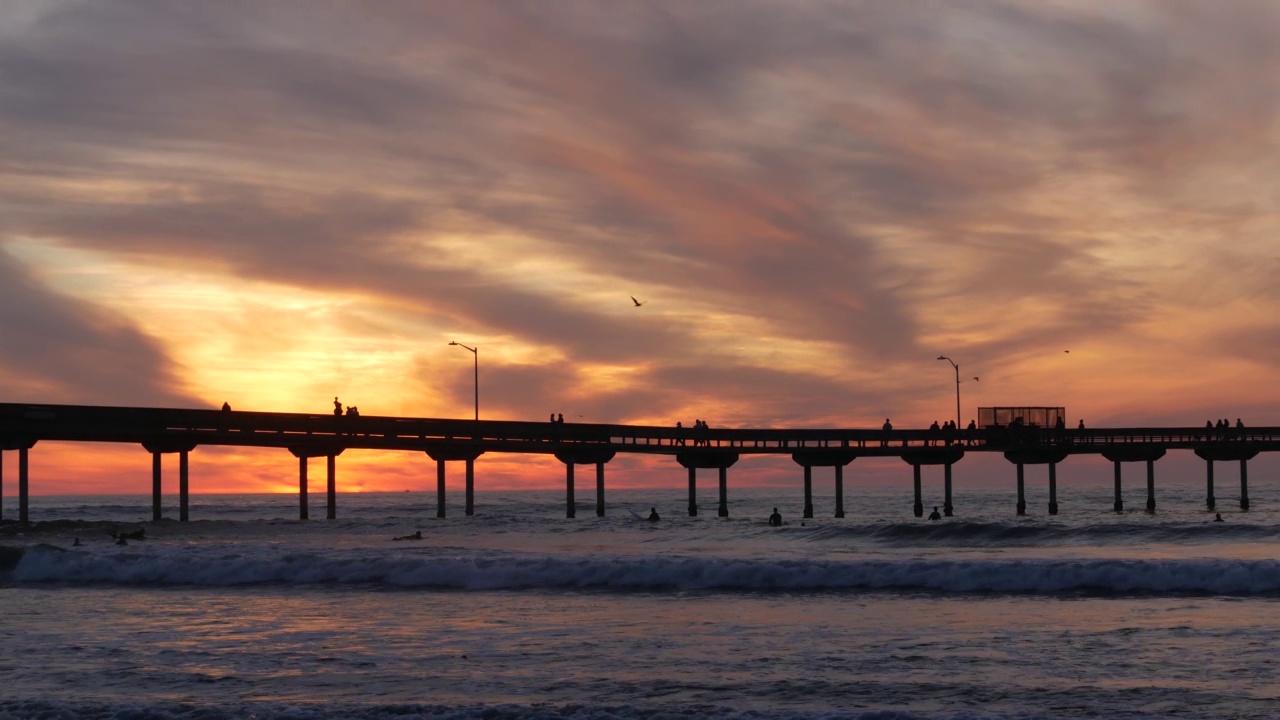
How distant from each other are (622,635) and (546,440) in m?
49.3

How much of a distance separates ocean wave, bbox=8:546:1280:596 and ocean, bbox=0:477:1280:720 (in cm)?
8

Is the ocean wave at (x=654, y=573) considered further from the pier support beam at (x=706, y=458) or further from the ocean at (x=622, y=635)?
the pier support beam at (x=706, y=458)

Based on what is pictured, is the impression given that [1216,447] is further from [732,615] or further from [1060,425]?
[732,615]

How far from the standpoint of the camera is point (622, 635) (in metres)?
23.2

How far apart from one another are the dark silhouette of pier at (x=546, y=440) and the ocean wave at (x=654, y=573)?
2752 cm

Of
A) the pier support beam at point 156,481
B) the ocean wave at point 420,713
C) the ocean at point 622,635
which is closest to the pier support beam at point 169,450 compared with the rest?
the pier support beam at point 156,481

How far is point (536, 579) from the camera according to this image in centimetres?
3328

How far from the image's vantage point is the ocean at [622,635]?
1709 cm

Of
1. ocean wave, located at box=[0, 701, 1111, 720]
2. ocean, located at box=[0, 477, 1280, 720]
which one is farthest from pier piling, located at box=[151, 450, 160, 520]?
ocean wave, located at box=[0, 701, 1111, 720]

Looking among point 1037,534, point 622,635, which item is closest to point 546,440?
point 1037,534

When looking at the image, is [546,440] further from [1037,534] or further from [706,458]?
[1037,534]

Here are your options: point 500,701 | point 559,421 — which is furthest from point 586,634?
point 559,421

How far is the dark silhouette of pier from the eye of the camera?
64625 millimetres

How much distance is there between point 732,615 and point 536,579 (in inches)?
334
